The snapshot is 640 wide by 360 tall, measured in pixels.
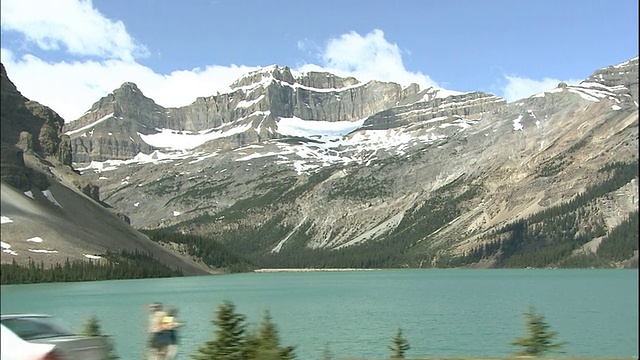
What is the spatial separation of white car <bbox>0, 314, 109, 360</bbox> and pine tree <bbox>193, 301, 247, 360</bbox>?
3.48 metres

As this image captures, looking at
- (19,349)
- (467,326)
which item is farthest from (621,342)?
(19,349)

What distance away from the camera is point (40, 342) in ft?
60.1

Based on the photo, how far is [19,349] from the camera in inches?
703

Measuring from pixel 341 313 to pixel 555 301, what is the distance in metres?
32.3

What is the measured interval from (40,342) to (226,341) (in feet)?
19.9

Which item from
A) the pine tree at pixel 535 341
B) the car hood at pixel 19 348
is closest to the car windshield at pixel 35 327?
the car hood at pixel 19 348

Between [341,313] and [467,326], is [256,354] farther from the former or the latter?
[341,313]

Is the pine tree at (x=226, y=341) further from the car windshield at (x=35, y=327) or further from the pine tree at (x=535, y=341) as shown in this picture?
the pine tree at (x=535, y=341)

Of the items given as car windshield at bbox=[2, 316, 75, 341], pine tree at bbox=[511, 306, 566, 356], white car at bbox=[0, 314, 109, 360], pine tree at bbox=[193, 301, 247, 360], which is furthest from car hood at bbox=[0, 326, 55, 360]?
pine tree at bbox=[511, 306, 566, 356]

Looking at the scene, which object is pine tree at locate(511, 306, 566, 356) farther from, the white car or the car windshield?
the car windshield

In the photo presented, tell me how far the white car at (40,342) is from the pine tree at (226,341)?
11.4ft

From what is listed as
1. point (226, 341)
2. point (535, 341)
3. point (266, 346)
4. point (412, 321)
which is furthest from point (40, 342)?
point (412, 321)

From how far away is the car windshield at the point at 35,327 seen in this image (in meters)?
18.5

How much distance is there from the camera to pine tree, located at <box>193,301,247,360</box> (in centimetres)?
2222
